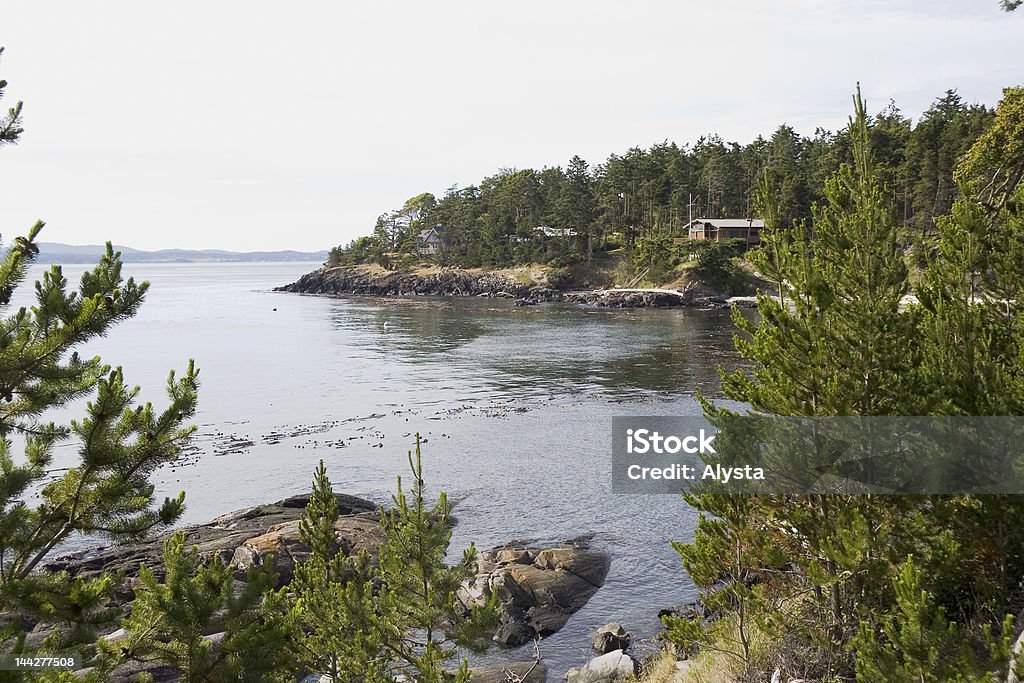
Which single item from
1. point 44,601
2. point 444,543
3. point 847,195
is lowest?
point 444,543

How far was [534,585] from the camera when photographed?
2045 centimetres

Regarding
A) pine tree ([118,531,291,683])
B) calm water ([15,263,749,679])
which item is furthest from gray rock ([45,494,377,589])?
pine tree ([118,531,291,683])

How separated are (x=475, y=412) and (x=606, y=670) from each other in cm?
2671

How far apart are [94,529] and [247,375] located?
4964cm

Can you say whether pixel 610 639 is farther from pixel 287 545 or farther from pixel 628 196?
pixel 628 196

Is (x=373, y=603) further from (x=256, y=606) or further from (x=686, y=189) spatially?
(x=686, y=189)

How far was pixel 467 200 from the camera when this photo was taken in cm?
13938

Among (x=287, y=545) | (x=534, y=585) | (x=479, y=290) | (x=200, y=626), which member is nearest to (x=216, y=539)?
(x=287, y=545)

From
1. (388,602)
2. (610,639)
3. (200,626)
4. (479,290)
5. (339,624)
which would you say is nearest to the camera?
Result: (200,626)

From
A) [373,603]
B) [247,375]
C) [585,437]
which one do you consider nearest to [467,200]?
[247,375]

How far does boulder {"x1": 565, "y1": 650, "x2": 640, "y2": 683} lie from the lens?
15.6 m

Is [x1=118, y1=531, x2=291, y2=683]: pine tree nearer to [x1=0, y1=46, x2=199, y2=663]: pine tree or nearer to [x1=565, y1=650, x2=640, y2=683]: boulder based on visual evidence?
[x1=0, y1=46, x2=199, y2=663]: pine tree

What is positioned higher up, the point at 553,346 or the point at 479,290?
the point at 479,290

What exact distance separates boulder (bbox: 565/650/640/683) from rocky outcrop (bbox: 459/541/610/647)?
2553 mm
